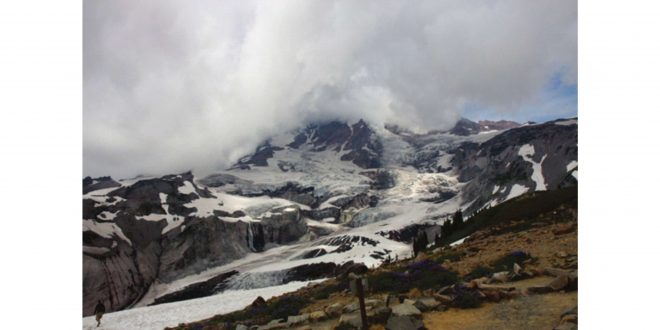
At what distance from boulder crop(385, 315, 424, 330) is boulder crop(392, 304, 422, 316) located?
29.7 inches

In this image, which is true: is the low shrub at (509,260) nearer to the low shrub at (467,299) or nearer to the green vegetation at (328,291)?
the low shrub at (467,299)

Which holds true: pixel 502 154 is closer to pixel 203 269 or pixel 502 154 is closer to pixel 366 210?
pixel 366 210

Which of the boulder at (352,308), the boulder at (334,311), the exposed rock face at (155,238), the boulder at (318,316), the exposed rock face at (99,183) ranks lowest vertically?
the exposed rock face at (155,238)

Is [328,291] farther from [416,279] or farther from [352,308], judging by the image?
[352,308]

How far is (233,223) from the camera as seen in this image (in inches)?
5719

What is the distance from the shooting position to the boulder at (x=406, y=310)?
1053 centimetres

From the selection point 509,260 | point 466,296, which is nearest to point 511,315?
point 466,296

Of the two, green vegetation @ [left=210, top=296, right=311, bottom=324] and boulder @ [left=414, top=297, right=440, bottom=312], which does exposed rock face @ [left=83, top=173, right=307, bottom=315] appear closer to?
green vegetation @ [left=210, top=296, right=311, bottom=324]

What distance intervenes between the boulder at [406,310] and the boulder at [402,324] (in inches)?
29.7

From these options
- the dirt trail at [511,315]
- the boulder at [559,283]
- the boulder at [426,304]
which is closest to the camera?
the dirt trail at [511,315]

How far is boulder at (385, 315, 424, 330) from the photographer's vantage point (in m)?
9.37

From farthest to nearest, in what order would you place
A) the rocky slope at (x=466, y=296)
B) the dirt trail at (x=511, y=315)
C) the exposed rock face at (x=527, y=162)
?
1. the exposed rock face at (x=527, y=162)
2. the rocky slope at (x=466, y=296)
3. the dirt trail at (x=511, y=315)

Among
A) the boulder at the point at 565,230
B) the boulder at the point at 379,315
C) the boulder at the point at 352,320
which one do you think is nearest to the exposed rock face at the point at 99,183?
the boulder at the point at 565,230

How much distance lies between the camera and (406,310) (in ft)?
35.2
